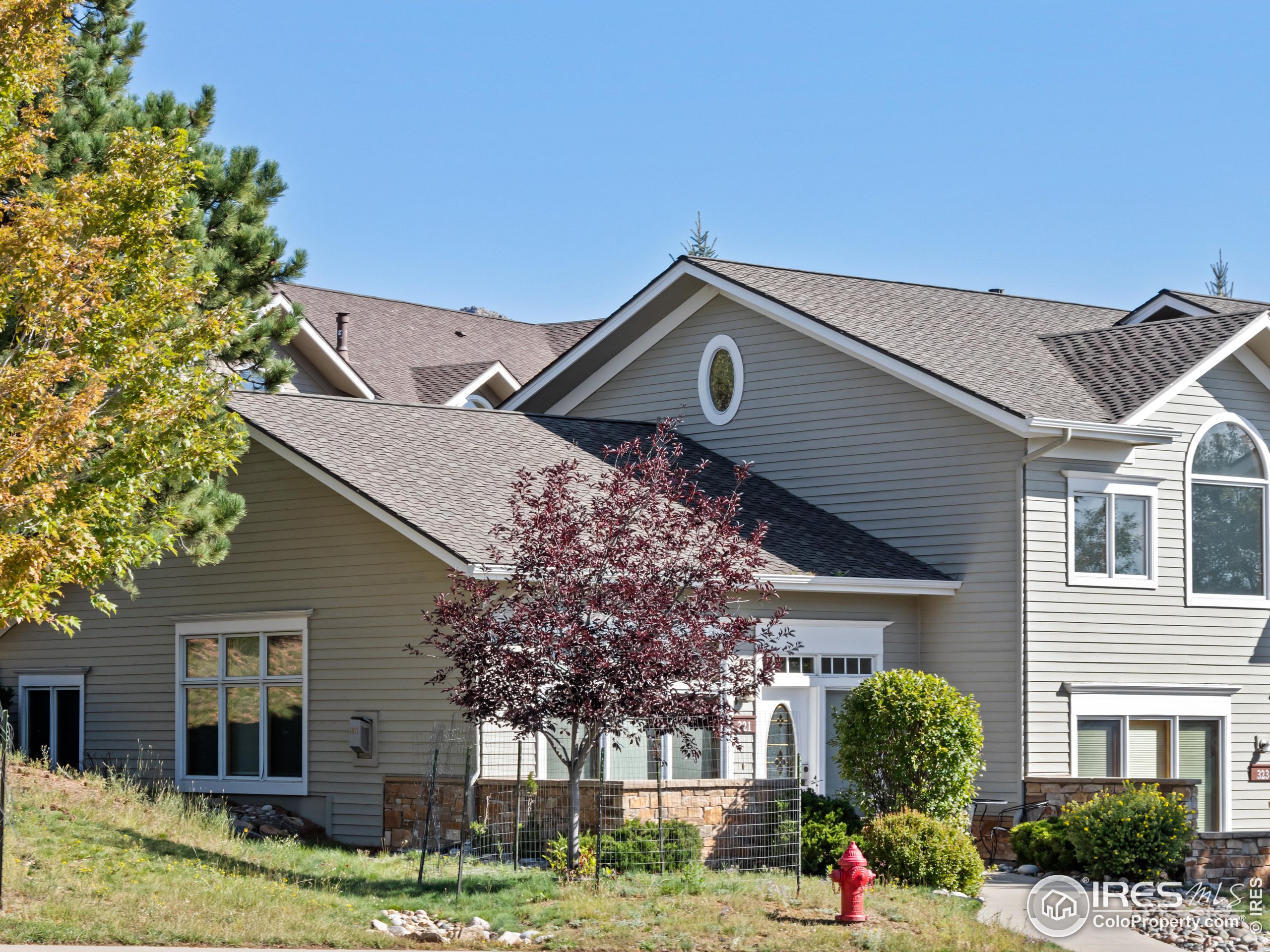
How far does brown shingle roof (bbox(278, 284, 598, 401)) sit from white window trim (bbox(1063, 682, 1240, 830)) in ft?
55.7

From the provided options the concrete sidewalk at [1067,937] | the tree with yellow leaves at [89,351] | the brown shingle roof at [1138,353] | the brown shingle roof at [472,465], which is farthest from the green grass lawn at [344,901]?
the brown shingle roof at [1138,353]

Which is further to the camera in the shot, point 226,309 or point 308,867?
point 226,309

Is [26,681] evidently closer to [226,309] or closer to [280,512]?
[280,512]

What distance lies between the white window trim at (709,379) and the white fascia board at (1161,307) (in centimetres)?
632

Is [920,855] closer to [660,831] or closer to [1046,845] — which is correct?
[660,831]

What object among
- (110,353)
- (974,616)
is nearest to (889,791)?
(974,616)

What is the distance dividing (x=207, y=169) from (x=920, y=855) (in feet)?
36.1

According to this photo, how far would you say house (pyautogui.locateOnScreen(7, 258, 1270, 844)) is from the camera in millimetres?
19953

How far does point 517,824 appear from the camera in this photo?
16344 millimetres

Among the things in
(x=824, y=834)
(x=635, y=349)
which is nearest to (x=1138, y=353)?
(x=635, y=349)

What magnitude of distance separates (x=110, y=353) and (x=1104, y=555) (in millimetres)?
12775

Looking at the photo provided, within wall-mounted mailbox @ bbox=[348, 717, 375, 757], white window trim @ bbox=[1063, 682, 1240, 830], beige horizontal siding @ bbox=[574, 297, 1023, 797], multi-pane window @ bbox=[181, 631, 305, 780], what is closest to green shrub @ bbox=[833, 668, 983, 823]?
beige horizontal siding @ bbox=[574, 297, 1023, 797]

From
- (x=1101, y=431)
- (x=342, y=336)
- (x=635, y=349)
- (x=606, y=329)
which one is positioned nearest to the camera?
(x=1101, y=431)

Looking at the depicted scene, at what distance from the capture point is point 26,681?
2398 centimetres
